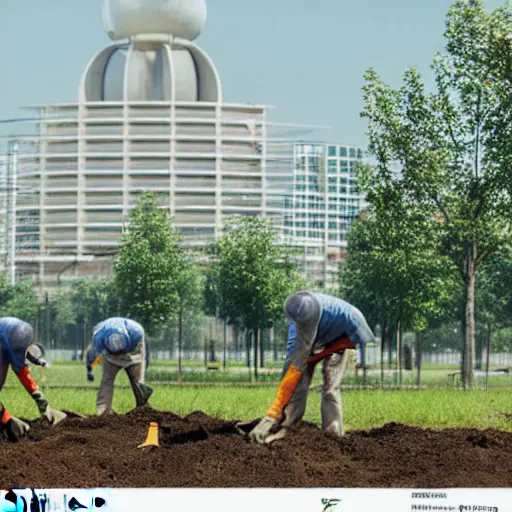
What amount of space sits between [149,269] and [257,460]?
335 centimetres

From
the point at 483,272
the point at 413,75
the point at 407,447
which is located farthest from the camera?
the point at 483,272

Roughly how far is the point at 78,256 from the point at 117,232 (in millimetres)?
442

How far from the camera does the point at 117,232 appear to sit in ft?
37.3

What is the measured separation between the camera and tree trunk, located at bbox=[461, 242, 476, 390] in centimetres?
922

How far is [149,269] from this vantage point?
10.2 m

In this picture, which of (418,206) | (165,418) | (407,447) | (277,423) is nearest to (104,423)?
(165,418)

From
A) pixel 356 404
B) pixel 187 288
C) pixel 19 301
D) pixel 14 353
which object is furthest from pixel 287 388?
→ pixel 19 301

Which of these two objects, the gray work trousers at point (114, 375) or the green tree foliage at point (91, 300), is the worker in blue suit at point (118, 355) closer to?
the gray work trousers at point (114, 375)

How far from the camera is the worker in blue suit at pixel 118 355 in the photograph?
8930 millimetres

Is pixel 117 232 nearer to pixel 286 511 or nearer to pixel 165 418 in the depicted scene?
pixel 165 418

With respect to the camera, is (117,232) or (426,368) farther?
(117,232)

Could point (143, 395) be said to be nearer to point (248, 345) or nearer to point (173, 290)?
point (248, 345)

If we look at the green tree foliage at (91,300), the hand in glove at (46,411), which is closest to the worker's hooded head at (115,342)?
the hand in glove at (46,411)

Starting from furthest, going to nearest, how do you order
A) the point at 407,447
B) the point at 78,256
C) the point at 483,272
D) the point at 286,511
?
the point at 78,256, the point at 483,272, the point at 407,447, the point at 286,511
